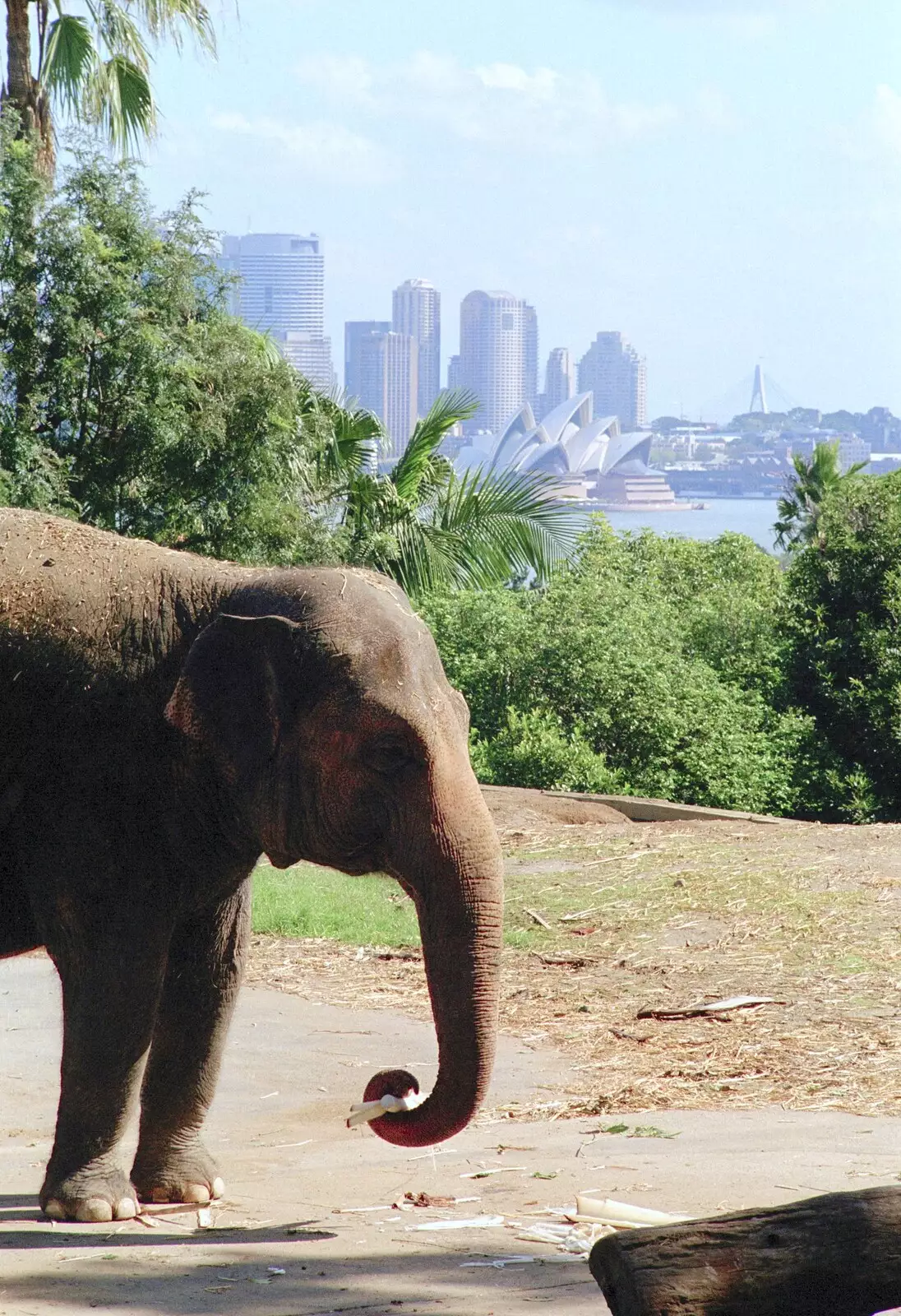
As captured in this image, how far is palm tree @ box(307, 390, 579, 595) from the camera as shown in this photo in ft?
70.4

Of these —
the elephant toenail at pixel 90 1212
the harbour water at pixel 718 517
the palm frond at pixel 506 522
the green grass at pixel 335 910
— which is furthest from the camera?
the harbour water at pixel 718 517

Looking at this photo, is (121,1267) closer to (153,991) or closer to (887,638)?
(153,991)

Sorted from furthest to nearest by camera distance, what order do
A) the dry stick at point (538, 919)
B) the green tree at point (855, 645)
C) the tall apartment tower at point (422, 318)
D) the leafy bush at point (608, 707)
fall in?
the tall apartment tower at point (422, 318)
the green tree at point (855, 645)
the leafy bush at point (608, 707)
the dry stick at point (538, 919)

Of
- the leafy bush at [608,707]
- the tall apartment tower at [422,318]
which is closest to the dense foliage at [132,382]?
the leafy bush at [608,707]

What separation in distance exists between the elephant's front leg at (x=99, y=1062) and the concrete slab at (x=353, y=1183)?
14cm

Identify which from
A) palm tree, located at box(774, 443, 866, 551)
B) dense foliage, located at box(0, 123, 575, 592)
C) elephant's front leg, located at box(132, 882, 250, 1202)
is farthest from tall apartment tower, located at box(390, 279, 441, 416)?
elephant's front leg, located at box(132, 882, 250, 1202)

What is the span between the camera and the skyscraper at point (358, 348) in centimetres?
14588

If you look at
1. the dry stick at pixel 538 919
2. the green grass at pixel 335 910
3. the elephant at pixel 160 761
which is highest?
the elephant at pixel 160 761

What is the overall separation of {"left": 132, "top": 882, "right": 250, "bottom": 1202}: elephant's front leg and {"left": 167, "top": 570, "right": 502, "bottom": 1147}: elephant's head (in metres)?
0.56

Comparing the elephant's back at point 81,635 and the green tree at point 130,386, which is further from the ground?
the green tree at point 130,386

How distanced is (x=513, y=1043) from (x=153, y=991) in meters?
3.36

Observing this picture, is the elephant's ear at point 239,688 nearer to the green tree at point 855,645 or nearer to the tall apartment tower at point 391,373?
the green tree at point 855,645

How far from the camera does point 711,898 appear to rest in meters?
10.9

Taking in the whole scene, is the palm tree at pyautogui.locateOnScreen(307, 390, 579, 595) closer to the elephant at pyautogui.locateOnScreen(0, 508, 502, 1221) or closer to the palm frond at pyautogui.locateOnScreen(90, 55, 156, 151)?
the palm frond at pyautogui.locateOnScreen(90, 55, 156, 151)
